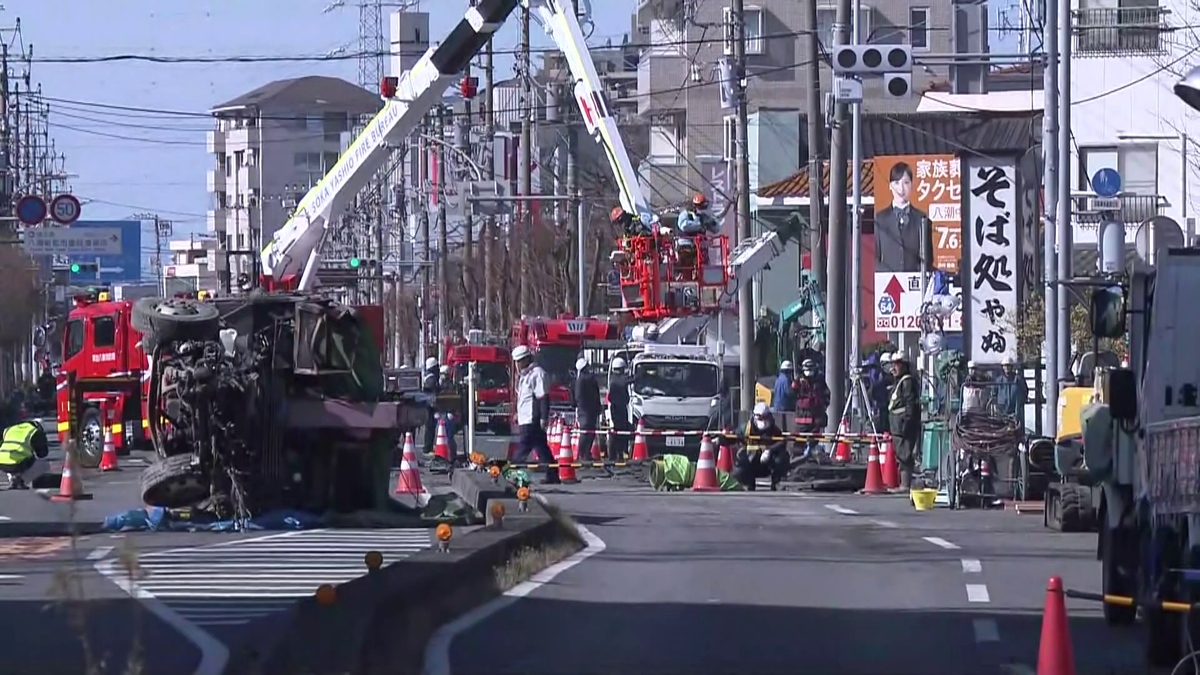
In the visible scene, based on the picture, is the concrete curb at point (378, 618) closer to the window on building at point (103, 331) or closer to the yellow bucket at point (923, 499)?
the yellow bucket at point (923, 499)

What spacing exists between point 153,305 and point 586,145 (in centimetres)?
→ 6085

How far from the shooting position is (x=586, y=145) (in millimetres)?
81375

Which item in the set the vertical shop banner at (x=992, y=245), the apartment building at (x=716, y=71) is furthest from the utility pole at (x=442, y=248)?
the vertical shop banner at (x=992, y=245)

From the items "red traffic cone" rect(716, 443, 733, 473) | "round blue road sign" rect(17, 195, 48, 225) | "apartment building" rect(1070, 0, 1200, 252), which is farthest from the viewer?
"apartment building" rect(1070, 0, 1200, 252)

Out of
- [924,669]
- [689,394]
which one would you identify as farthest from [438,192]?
[924,669]

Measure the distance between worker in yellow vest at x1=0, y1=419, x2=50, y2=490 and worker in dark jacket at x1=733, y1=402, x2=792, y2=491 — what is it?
9702 mm

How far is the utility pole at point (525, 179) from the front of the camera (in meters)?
56.1

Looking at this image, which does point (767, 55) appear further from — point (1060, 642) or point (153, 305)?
point (1060, 642)

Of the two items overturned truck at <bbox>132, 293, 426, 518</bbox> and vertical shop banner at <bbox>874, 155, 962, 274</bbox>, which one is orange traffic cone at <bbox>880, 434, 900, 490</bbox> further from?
vertical shop banner at <bbox>874, 155, 962, 274</bbox>

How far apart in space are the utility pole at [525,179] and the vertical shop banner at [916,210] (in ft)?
32.7

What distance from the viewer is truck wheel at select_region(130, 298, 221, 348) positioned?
2059 cm

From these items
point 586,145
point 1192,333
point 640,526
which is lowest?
point 640,526

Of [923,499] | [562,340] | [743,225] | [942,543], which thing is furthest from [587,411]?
[942,543]

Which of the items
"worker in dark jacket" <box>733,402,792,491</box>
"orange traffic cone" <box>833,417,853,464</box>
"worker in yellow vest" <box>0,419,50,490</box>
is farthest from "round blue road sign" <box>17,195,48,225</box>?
"worker in dark jacket" <box>733,402,792,491</box>
